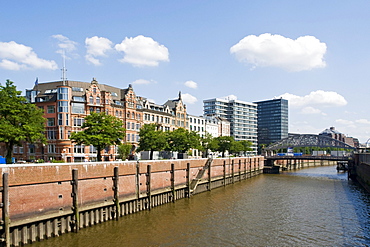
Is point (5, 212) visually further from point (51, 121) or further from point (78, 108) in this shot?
point (51, 121)

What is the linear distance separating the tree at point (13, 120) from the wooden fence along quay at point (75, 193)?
61.9ft

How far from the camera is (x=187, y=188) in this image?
199 ft

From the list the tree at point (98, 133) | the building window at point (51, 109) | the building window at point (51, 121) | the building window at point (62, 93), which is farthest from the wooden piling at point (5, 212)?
the building window at point (51, 109)

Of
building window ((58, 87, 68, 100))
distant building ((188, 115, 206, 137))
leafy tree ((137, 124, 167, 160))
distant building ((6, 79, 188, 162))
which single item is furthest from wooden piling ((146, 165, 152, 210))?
distant building ((188, 115, 206, 137))

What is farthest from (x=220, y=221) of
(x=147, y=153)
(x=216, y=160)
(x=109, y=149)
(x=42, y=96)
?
(x=42, y=96)

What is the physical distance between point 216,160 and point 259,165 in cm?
5312

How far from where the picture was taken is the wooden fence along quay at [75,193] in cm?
2947

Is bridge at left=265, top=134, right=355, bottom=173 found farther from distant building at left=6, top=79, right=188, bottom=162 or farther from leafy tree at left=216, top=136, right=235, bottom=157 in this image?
distant building at left=6, top=79, right=188, bottom=162

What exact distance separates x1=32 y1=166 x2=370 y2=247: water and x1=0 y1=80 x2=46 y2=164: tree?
22.8 metres

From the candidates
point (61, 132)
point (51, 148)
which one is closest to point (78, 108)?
point (61, 132)

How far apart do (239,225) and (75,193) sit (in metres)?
20.0

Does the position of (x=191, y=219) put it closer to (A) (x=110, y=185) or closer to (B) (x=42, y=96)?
(A) (x=110, y=185)

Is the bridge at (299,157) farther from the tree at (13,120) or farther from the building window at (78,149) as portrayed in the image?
the tree at (13,120)

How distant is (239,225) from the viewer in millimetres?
40000
